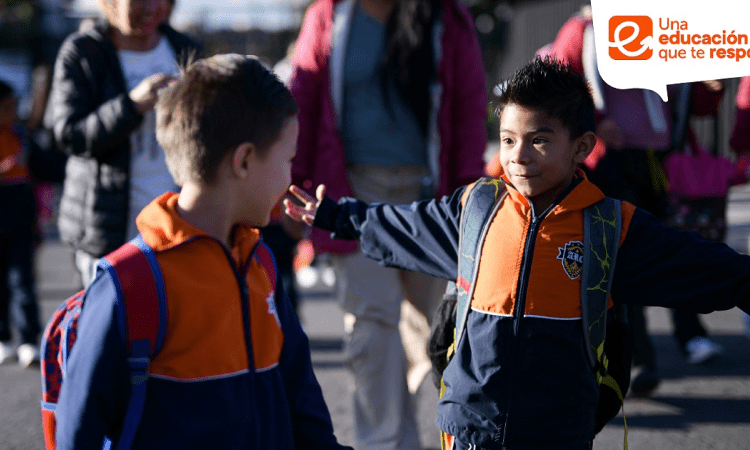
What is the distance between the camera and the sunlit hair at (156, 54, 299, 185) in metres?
1.78

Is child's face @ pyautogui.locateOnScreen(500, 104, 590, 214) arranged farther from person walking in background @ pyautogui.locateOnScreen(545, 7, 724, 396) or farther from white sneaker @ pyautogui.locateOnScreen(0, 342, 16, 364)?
white sneaker @ pyautogui.locateOnScreen(0, 342, 16, 364)

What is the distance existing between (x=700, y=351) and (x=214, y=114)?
13.4 ft

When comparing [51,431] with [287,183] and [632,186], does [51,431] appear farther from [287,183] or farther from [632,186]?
[632,186]

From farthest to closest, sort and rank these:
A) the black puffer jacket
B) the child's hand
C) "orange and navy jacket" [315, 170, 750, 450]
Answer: the black puffer jacket
the child's hand
"orange and navy jacket" [315, 170, 750, 450]

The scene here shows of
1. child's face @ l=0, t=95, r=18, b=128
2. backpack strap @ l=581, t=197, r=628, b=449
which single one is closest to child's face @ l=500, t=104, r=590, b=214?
backpack strap @ l=581, t=197, r=628, b=449

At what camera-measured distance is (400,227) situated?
2.64m

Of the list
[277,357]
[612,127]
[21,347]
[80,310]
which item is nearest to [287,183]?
[277,357]

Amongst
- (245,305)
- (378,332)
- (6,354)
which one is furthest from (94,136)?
(6,354)

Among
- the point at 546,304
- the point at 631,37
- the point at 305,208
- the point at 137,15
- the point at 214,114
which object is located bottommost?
the point at 546,304

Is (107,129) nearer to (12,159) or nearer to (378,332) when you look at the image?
(378,332)

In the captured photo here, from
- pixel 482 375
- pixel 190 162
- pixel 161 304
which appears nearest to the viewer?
pixel 161 304

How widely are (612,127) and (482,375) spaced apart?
7.43 feet

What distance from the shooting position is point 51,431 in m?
1.74

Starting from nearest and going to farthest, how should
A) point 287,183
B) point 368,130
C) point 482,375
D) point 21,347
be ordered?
point 287,183
point 482,375
point 368,130
point 21,347
